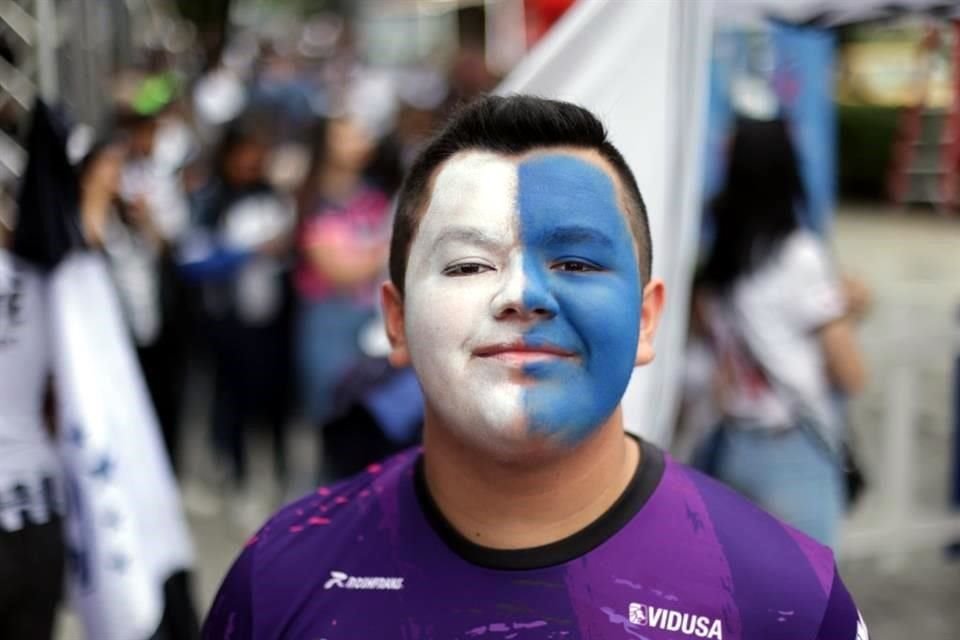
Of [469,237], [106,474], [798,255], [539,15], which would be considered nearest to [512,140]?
[469,237]

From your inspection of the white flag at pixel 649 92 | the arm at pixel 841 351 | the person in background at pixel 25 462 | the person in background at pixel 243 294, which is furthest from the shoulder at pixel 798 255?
the person in background at pixel 243 294

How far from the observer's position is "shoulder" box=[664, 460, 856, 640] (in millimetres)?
1451

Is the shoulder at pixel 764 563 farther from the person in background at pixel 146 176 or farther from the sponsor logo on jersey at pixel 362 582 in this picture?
the person in background at pixel 146 176

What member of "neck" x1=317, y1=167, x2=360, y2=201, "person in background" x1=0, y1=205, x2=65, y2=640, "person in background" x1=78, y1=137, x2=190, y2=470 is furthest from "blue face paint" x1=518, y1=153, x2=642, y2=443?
"neck" x1=317, y1=167, x2=360, y2=201

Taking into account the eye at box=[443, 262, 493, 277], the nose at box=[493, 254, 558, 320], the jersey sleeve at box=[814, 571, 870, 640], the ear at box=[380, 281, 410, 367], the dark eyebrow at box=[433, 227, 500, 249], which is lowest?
the jersey sleeve at box=[814, 571, 870, 640]

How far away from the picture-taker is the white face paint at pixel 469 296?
4.75ft

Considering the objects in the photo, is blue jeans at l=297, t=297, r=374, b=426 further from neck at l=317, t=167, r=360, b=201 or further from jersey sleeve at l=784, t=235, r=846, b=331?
jersey sleeve at l=784, t=235, r=846, b=331

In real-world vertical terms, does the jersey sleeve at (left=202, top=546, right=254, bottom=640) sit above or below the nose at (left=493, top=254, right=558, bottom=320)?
below

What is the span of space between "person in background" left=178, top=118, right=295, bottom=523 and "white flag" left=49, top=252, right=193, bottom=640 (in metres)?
2.84

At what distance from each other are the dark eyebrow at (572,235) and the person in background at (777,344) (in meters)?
2.27

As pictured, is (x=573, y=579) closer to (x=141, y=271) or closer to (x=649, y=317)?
(x=649, y=317)

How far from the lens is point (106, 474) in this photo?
2770 mm

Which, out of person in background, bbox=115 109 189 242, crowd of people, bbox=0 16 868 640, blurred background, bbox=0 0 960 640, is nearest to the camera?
crowd of people, bbox=0 16 868 640

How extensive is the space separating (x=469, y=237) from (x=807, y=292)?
234 cm
